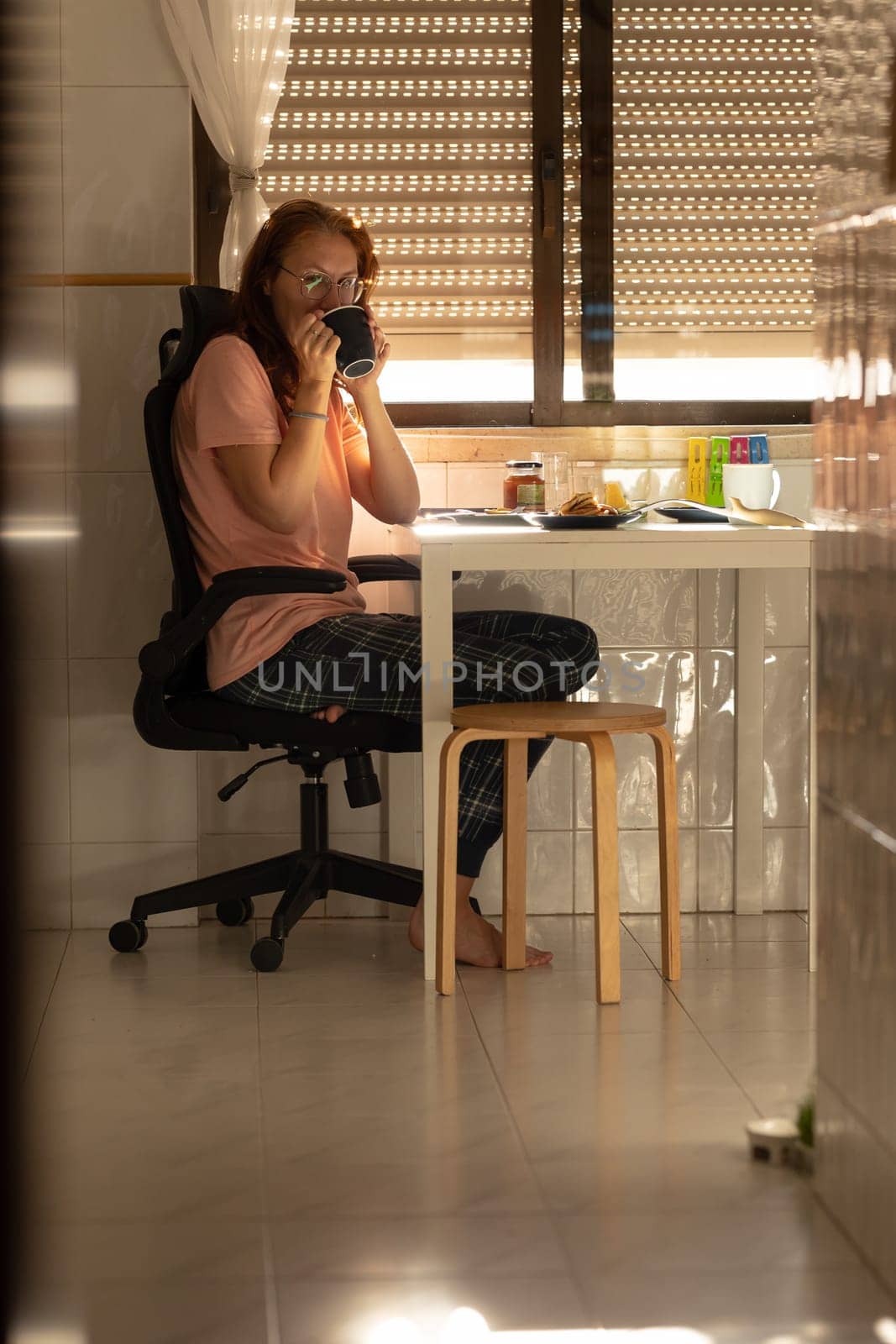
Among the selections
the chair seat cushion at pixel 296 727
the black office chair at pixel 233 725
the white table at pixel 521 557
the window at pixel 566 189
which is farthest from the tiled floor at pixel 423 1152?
the window at pixel 566 189

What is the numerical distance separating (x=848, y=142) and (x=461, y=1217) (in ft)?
3.87

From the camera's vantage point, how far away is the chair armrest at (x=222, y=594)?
251 centimetres

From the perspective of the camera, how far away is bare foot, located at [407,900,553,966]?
2.75 meters

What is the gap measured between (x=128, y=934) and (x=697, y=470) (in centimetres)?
155

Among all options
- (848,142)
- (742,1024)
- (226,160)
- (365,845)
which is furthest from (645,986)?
(226,160)

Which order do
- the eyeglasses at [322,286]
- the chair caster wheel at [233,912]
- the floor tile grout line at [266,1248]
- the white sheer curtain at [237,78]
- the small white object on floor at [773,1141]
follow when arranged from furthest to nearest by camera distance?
the chair caster wheel at [233,912]
the white sheer curtain at [237,78]
the eyeglasses at [322,286]
the small white object on floor at [773,1141]
the floor tile grout line at [266,1248]

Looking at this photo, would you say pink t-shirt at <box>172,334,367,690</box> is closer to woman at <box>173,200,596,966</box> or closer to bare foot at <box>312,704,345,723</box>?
woman at <box>173,200,596,966</box>

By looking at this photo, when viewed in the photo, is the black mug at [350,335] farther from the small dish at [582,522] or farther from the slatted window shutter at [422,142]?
the slatted window shutter at [422,142]

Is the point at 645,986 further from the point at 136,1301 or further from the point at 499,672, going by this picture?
the point at 136,1301

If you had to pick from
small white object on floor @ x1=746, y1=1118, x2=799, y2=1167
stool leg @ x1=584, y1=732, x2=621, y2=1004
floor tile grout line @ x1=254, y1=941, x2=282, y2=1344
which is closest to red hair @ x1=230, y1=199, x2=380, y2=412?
stool leg @ x1=584, y1=732, x2=621, y2=1004

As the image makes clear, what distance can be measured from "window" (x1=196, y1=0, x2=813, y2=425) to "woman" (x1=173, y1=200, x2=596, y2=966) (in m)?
0.55

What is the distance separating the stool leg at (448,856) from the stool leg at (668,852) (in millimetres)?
361

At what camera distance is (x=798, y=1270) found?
1.49 meters

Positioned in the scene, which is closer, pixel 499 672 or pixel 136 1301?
pixel 136 1301
